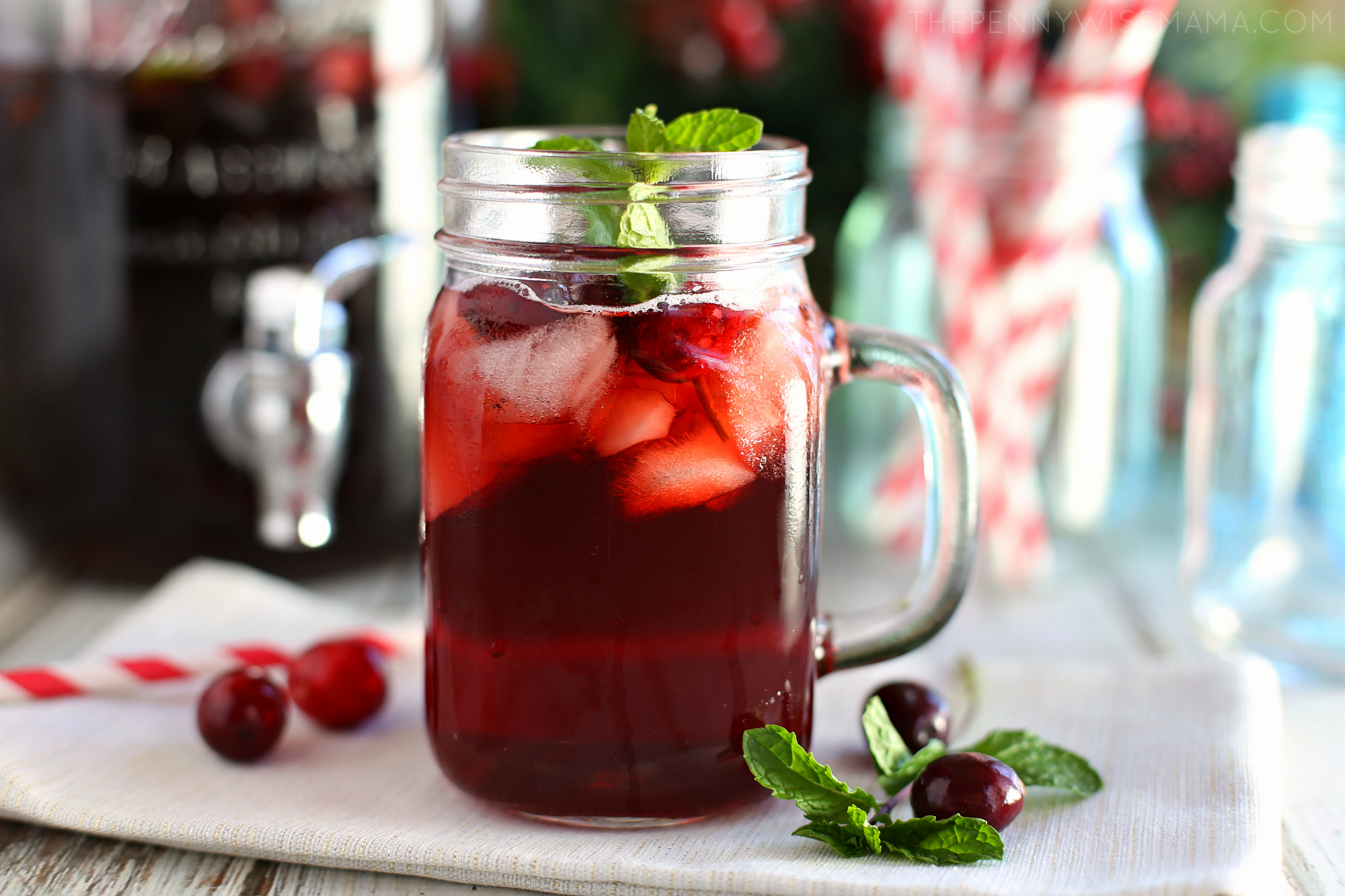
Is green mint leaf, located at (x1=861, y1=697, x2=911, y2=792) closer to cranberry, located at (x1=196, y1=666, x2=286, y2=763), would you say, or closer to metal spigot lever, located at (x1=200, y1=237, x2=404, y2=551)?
cranberry, located at (x1=196, y1=666, x2=286, y2=763)

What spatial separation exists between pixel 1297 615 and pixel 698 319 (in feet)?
2.31

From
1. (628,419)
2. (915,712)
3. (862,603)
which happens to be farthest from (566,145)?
(862,603)

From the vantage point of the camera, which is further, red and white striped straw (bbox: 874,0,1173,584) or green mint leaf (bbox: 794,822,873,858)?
red and white striped straw (bbox: 874,0,1173,584)

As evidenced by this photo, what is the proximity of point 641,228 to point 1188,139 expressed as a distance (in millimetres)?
1045

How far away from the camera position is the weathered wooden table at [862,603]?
Result: 29.1 inches

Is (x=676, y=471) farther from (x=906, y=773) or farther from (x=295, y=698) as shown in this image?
(x=295, y=698)

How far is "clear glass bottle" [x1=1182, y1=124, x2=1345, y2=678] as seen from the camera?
42.8 inches

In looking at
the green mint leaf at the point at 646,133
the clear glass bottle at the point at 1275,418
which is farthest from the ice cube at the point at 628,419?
the clear glass bottle at the point at 1275,418

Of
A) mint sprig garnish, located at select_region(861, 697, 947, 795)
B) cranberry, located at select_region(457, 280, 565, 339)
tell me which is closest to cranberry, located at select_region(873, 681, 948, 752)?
mint sprig garnish, located at select_region(861, 697, 947, 795)

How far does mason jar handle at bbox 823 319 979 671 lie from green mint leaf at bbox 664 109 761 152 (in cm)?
Answer: 12

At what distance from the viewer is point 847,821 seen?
0.73 metres

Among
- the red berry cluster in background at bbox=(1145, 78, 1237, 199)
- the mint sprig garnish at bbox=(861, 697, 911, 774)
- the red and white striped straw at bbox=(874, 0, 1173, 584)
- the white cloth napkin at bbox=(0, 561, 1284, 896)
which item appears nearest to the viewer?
the white cloth napkin at bbox=(0, 561, 1284, 896)

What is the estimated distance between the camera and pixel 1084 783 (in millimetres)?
802

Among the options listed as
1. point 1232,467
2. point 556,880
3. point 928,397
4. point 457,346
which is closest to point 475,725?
point 556,880
